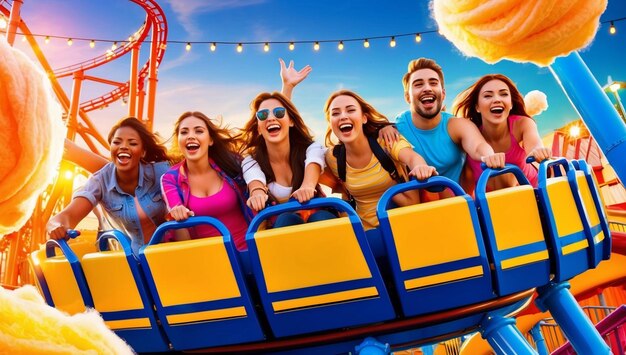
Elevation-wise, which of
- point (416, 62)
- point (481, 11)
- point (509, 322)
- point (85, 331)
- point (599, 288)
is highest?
point (416, 62)

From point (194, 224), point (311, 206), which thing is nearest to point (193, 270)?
point (194, 224)

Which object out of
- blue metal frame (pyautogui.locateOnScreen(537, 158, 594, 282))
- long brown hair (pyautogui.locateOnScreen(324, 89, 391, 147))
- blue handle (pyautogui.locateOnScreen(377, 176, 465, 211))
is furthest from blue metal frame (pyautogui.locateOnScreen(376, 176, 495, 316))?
long brown hair (pyautogui.locateOnScreen(324, 89, 391, 147))

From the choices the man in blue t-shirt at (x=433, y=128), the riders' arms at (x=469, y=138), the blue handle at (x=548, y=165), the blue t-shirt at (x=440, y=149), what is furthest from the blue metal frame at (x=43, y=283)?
the blue handle at (x=548, y=165)

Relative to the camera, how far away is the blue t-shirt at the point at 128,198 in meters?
1.84

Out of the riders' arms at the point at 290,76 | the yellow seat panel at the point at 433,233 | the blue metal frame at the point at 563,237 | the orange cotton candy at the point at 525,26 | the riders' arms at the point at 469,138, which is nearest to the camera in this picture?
the orange cotton candy at the point at 525,26

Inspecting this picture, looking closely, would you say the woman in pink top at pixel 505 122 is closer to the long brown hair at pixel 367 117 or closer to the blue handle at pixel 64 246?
the long brown hair at pixel 367 117

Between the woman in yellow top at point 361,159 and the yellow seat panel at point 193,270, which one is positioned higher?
the woman in yellow top at point 361,159

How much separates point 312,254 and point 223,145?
2.76 ft

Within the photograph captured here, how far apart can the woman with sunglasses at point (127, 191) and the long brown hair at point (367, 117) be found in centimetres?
74

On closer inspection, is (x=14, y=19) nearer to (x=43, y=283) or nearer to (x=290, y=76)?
(x=290, y=76)

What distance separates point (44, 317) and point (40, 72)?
146mm

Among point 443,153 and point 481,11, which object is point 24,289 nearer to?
point 481,11

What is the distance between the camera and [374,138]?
1741 mm

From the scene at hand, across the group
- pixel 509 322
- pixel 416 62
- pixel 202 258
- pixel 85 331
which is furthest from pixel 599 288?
pixel 85 331
